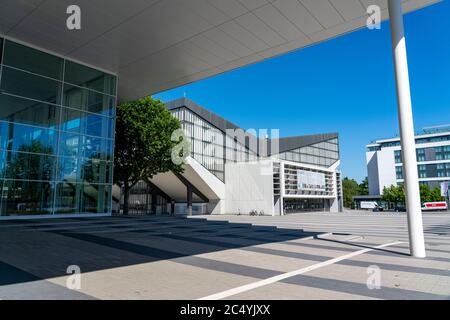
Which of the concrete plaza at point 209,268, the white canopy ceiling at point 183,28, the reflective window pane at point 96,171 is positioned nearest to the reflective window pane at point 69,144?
the reflective window pane at point 96,171

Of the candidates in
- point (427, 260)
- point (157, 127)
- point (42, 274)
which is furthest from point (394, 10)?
point (157, 127)

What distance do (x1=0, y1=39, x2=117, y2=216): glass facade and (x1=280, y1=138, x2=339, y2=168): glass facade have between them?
43054mm

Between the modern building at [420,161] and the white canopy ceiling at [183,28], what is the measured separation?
82.8m

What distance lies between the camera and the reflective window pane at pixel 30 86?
16750 millimetres

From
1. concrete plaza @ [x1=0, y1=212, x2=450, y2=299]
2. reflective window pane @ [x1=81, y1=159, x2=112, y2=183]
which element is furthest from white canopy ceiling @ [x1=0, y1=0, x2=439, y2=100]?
concrete plaza @ [x1=0, y1=212, x2=450, y2=299]

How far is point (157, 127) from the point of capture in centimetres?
2983

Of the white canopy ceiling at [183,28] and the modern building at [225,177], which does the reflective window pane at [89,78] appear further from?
the modern building at [225,177]

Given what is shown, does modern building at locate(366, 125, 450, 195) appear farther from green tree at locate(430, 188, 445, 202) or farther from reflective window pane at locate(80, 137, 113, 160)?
reflective window pane at locate(80, 137, 113, 160)

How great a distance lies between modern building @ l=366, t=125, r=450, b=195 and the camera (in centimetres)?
9119

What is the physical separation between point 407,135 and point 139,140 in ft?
77.3

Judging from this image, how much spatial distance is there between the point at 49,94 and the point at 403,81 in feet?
57.9

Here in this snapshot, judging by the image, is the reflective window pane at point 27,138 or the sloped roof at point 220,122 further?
the sloped roof at point 220,122
